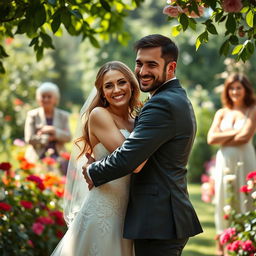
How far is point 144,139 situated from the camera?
3.11 m


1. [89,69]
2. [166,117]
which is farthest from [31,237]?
[89,69]

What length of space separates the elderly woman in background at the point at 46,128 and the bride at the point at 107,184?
3.98m

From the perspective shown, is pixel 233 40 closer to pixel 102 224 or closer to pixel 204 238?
pixel 102 224

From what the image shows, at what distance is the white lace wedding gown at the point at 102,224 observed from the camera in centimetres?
346

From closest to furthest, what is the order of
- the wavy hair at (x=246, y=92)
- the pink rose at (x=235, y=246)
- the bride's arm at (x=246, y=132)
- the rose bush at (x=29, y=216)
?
the pink rose at (x=235, y=246) < the rose bush at (x=29, y=216) < the bride's arm at (x=246, y=132) < the wavy hair at (x=246, y=92)

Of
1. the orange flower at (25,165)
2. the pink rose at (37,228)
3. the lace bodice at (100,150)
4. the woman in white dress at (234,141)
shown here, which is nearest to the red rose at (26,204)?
the pink rose at (37,228)

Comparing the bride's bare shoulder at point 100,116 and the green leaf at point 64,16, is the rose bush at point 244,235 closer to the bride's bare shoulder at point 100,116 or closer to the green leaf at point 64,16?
the bride's bare shoulder at point 100,116

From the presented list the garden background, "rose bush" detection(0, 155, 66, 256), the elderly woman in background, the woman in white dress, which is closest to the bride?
the garden background

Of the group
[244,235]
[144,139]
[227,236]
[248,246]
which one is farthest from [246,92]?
[144,139]

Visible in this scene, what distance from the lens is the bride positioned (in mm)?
3469

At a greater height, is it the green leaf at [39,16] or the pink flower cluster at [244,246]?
the green leaf at [39,16]

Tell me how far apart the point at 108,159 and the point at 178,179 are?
443 millimetres

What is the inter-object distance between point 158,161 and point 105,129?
45 cm

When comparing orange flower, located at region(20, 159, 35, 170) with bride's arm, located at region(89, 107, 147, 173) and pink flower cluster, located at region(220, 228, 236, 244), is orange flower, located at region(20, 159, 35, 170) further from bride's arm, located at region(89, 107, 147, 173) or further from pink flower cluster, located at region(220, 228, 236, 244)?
bride's arm, located at region(89, 107, 147, 173)
